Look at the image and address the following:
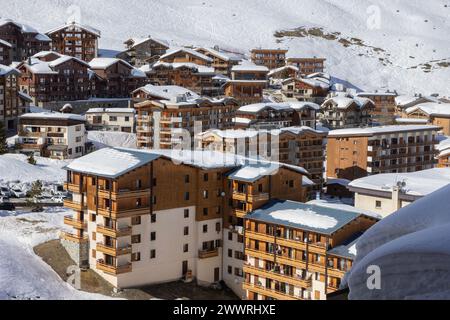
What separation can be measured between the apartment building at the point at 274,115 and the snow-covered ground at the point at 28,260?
2110 centimetres

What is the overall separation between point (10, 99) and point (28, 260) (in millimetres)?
24523

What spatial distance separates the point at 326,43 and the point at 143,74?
40228mm

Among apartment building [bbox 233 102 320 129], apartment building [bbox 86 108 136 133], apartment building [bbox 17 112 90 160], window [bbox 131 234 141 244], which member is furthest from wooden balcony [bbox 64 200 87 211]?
apartment building [bbox 86 108 136 133]

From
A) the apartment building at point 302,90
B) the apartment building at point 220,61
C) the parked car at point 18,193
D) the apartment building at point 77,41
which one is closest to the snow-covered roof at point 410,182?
the parked car at point 18,193

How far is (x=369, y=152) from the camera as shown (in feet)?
139

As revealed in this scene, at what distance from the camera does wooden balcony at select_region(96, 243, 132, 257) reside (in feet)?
85.4

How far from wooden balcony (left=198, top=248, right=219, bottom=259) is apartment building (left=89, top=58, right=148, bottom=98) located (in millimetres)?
35330

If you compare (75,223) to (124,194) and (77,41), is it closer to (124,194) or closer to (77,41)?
(124,194)

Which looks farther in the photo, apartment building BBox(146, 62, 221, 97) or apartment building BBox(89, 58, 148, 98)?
apartment building BBox(146, 62, 221, 97)

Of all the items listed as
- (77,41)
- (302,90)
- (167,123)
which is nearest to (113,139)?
(167,123)

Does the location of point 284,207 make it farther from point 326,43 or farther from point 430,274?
point 326,43

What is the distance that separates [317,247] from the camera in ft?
79.8

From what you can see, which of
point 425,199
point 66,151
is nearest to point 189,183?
point 66,151

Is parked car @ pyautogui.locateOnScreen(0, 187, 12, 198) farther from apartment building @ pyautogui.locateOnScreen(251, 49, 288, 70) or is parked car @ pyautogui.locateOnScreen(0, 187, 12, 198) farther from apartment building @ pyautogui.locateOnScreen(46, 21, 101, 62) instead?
apartment building @ pyautogui.locateOnScreen(251, 49, 288, 70)
